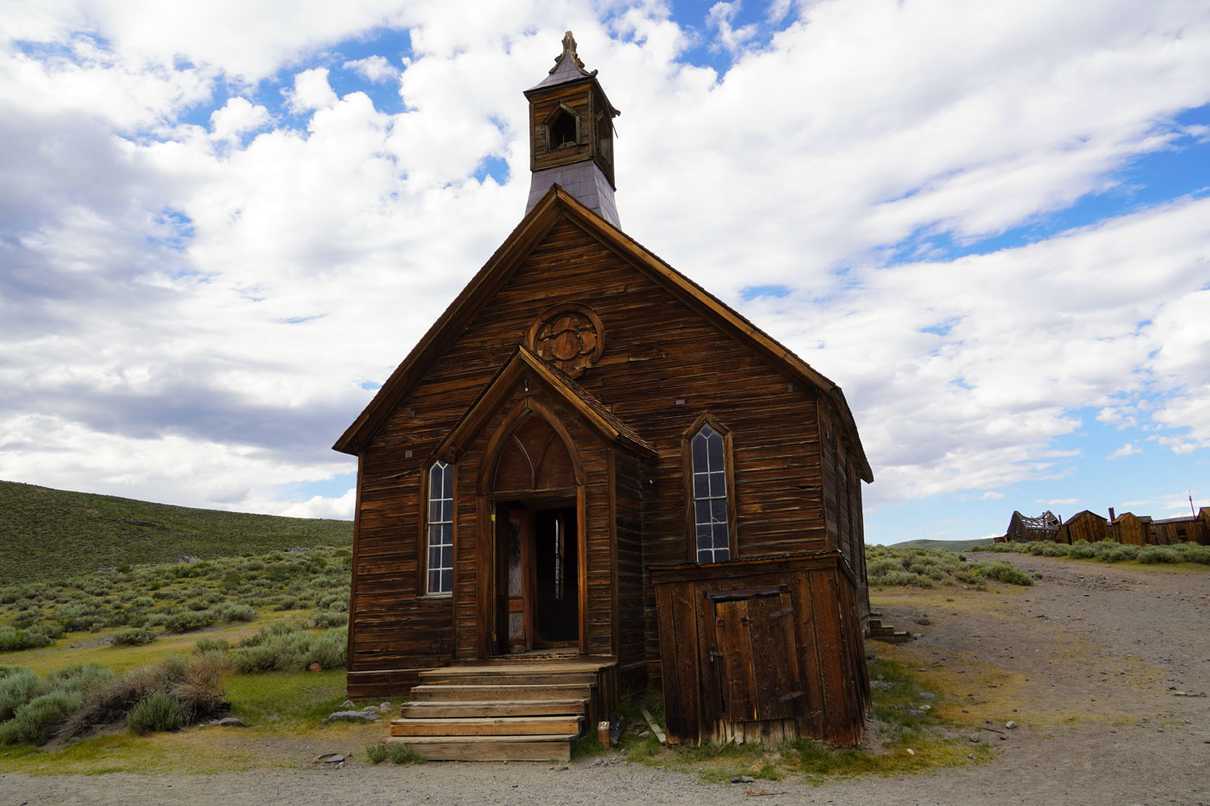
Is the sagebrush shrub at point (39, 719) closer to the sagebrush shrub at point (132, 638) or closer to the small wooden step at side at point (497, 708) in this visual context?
the small wooden step at side at point (497, 708)

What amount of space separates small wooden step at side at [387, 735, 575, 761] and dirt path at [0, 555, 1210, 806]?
307mm

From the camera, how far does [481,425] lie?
13.9m

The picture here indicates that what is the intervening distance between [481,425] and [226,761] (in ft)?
18.5

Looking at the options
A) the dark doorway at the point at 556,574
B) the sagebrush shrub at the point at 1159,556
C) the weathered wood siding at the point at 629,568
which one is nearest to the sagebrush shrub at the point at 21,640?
the dark doorway at the point at 556,574

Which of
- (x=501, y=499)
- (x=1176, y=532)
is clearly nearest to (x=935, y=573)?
(x=1176, y=532)

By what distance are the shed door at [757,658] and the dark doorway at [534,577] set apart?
3.40 meters

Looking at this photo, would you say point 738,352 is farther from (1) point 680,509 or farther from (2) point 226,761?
(2) point 226,761

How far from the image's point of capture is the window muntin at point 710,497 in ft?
46.1

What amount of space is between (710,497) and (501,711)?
484 centimetres

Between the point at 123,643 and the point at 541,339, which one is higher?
the point at 541,339

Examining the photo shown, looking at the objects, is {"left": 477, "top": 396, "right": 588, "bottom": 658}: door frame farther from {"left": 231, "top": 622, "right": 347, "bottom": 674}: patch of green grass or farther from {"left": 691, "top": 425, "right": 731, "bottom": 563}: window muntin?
{"left": 231, "top": 622, "right": 347, "bottom": 674}: patch of green grass

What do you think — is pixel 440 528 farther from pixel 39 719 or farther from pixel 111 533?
pixel 111 533

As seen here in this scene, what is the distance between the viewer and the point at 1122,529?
133ft

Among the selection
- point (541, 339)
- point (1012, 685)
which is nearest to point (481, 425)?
point (541, 339)
